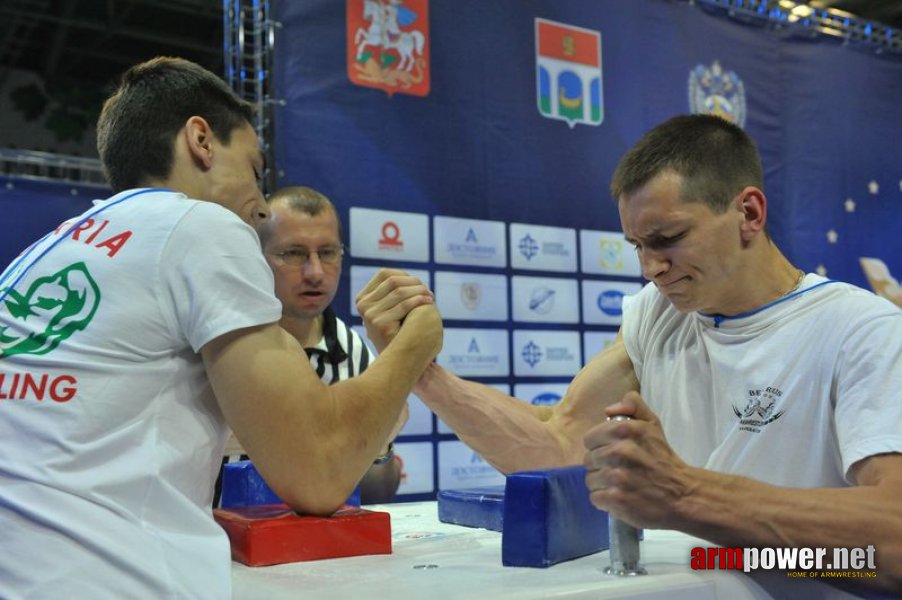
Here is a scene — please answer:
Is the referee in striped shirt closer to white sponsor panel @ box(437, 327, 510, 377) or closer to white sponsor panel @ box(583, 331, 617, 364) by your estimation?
white sponsor panel @ box(437, 327, 510, 377)

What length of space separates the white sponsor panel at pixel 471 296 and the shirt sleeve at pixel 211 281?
2448mm

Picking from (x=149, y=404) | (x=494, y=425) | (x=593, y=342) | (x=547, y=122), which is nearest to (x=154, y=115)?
(x=149, y=404)

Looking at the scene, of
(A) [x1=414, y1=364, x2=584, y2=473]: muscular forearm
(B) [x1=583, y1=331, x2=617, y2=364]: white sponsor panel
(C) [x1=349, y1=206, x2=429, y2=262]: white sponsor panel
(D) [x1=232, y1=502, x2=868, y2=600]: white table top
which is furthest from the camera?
(B) [x1=583, y1=331, x2=617, y2=364]: white sponsor panel

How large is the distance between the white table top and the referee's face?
1.55 meters

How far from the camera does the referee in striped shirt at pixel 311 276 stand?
8.53 feet

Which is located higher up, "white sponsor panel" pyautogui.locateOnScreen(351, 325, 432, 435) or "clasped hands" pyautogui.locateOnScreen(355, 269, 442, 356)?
"clasped hands" pyautogui.locateOnScreen(355, 269, 442, 356)

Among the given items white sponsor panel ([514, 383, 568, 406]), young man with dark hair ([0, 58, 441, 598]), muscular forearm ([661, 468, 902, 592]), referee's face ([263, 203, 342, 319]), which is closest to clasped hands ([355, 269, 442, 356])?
young man with dark hair ([0, 58, 441, 598])

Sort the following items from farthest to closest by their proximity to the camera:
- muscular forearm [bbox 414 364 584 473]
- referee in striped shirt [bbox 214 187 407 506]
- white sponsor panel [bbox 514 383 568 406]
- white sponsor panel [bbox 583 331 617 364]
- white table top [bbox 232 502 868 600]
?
white sponsor panel [bbox 583 331 617 364], white sponsor panel [bbox 514 383 568 406], referee in striped shirt [bbox 214 187 407 506], muscular forearm [bbox 414 364 584 473], white table top [bbox 232 502 868 600]

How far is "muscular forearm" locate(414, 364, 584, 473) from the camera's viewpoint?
171 centimetres

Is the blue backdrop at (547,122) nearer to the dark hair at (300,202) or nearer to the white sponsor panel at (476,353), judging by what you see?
the white sponsor panel at (476,353)

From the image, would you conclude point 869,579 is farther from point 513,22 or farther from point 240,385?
point 513,22

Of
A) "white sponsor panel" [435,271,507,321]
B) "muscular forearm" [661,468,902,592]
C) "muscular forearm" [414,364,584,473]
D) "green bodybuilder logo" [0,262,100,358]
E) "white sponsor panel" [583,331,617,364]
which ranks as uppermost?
"white sponsor panel" [435,271,507,321]

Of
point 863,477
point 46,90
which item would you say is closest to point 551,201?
point 863,477

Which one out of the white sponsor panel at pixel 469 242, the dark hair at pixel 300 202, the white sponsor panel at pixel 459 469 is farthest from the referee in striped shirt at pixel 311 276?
the white sponsor panel at pixel 469 242
